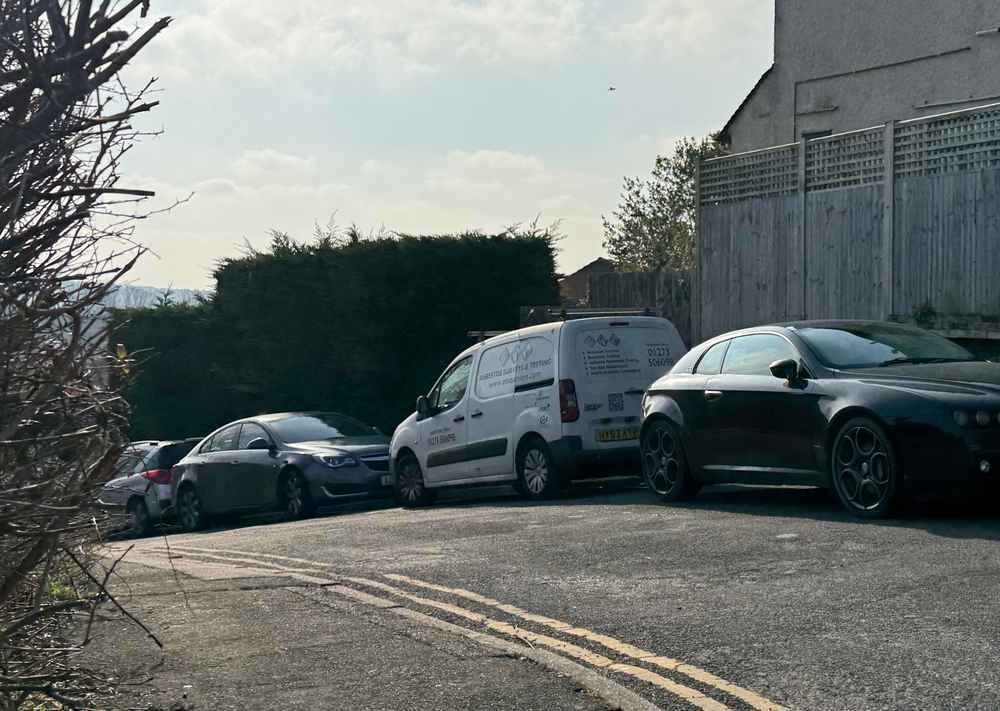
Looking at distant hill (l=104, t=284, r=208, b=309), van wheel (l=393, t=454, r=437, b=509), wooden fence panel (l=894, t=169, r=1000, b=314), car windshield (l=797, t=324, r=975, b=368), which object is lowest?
van wheel (l=393, t=454, r=437, b=509)

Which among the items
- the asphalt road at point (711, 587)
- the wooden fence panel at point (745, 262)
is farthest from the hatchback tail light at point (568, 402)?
the wooden fence panel at point (745, 262)

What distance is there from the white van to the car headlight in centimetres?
177

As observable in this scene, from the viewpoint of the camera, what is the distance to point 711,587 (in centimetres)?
855

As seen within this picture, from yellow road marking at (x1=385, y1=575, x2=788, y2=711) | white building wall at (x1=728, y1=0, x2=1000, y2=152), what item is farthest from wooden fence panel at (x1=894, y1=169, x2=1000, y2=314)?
yellow road marking at (x1=385, y1=575, x2=788, y2=711)

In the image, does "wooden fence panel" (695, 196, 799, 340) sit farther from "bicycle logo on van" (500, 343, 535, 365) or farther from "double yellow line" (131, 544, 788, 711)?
"double yellow line" (131, 544, 788, 711)

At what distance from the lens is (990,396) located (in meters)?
10.1

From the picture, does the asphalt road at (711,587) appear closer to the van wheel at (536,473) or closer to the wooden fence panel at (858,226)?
the van wheel at (536,473)

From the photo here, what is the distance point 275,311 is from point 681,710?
69.3 ft

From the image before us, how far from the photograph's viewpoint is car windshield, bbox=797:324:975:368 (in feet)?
37.5

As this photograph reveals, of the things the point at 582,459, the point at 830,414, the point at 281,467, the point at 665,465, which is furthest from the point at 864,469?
the point at 281,467

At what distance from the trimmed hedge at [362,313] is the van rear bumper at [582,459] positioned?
368 inches

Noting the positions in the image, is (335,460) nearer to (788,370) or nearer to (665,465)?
(665,465)

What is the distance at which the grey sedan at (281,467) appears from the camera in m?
18.0

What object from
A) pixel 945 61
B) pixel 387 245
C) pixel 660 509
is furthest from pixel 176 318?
pixel 660 509
